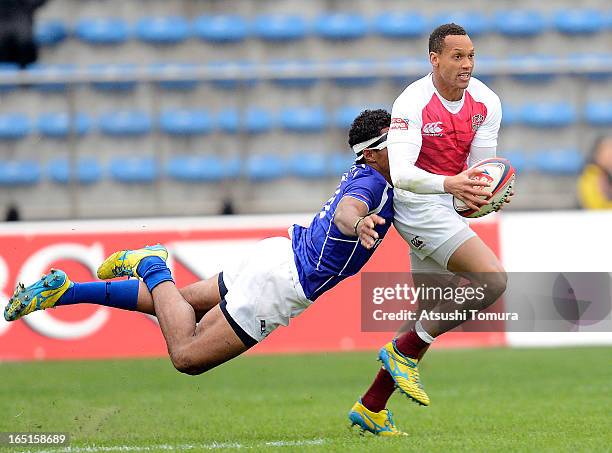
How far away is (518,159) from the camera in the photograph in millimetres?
12062

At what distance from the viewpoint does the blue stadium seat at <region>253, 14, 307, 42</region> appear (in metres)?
15.1

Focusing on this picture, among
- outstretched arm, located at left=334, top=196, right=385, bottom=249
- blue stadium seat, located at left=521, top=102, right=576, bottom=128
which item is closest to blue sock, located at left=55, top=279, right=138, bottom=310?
outstretched arm, located at left=334, top=196, right=385, bottom=249

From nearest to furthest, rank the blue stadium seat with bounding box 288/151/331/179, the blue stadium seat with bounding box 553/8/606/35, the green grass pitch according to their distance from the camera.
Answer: the green grass pitch < the blue stadium seat with bounding box 288/151/331/179 < the blue stadium seat with bounding box 553/8/606/35

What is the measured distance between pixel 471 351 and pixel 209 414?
4743 mm

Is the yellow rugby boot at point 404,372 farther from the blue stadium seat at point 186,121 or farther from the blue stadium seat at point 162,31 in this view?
the blue stadium seat at point 162,31

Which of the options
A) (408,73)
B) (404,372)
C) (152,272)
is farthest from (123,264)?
(408,73)

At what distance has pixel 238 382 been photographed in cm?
1012

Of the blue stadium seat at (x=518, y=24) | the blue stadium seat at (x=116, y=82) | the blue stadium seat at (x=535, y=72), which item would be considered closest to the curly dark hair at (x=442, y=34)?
the blue stadium seat at (x=535, y=72)

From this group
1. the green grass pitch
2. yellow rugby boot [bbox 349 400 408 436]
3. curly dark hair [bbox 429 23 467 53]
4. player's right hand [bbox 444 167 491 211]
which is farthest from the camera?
yellow rugby boot [bbox 349 400 408 436]

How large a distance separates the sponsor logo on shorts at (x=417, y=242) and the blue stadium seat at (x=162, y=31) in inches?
353

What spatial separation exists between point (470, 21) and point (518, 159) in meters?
3.75

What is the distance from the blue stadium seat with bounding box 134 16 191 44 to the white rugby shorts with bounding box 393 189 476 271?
8959 millimetres

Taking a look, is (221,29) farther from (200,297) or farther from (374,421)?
(374,421)

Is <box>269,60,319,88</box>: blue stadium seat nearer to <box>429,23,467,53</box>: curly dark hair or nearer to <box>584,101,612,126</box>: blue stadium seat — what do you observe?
<box>584,101,612,126</box>: blue stadium seat
